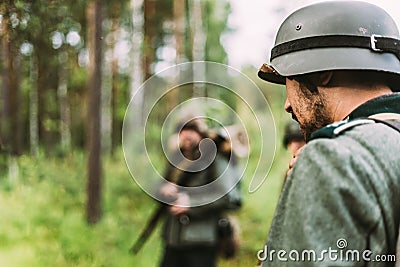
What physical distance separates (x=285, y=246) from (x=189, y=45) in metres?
18.3

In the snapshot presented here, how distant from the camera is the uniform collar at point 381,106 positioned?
1.33m

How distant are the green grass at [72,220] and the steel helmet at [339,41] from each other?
6.60 feet

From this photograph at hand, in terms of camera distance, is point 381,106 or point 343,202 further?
point 381,106

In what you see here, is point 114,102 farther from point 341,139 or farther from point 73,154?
point 341,139

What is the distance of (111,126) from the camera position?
1816 cm

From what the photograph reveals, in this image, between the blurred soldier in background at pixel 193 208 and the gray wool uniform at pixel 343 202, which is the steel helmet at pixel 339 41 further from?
the blurred soldier in background at pixel 193 208

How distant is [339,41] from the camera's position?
1.41 metres

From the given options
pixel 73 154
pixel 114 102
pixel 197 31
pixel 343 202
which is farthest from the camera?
pixel 114 102

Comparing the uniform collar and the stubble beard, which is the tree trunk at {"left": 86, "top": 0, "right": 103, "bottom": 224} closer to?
the stubble beard

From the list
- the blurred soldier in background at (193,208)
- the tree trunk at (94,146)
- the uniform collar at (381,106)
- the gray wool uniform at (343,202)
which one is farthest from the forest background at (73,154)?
the gray wool uniform at (343,202)

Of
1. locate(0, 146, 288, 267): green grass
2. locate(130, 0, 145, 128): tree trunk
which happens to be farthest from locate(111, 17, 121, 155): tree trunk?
locate(0, 146, 288, 267): green grass

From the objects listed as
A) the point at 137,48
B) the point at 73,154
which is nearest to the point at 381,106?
the point at 73,154

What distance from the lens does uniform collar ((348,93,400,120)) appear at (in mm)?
1328

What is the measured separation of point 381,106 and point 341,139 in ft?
0.65
